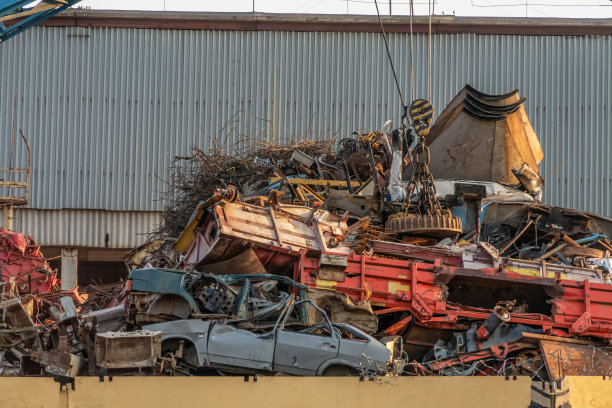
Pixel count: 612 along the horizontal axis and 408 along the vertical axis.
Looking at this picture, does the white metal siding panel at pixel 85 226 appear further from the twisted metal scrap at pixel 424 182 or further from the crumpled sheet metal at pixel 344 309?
the crumpled sheet metal at pixel 344 309

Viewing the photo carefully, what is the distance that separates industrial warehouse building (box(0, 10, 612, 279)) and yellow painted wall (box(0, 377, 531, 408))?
53.3ft

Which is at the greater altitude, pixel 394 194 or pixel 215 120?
pixel 215 120

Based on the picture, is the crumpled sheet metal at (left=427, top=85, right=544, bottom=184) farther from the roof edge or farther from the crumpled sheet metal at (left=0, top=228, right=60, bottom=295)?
the crumpled sheet metal at (left=0, top=228, right=60, bottom=295)

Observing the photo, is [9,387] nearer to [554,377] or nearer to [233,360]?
[233,360]

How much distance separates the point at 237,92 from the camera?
25344mm

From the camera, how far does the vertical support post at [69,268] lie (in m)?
24.3

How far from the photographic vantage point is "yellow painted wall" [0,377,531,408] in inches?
339

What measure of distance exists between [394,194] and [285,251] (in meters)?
3.63

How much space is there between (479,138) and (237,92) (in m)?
8.07

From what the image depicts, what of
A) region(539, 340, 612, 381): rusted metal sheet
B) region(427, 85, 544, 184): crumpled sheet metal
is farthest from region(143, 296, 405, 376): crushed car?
region(427, 85, 544, 184): crumpled sheet metal

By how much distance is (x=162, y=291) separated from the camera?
12094 millimetres

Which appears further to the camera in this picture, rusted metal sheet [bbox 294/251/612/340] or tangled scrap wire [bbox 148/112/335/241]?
tangled scrap wire [bbox 148/112/335/241]

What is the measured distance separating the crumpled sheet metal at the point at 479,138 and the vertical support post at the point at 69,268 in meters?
10.3

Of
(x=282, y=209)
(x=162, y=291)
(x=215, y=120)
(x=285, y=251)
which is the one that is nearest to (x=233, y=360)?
(x=162, y=291)
